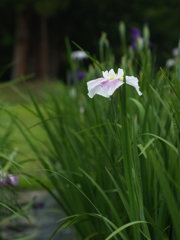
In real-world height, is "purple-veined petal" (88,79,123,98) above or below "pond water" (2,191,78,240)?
above

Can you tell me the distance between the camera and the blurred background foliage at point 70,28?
14.8 meters

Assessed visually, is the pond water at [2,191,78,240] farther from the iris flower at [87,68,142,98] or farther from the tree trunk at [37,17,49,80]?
the tree trunk at [37,17,49,80]

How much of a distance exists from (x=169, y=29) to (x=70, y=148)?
16191 millimetres

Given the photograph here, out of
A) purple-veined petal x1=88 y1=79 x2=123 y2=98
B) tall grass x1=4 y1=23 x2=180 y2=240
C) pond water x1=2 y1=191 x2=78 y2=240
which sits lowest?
pond water x1=2 y1=191 x2=78 y2=240

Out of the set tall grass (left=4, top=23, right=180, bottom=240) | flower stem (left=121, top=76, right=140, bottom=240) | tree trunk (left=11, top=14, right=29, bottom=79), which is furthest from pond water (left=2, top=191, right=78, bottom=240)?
tree trunk (left=11, top=14, right=29, bottom=79)

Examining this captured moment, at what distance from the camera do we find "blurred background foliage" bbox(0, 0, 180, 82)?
1480cm

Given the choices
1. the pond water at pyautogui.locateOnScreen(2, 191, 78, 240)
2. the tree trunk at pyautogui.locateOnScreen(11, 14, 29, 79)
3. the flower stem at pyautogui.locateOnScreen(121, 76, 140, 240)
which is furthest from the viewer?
the tree trunk at pyautogui.locateOnScreen(11, 14, 29, 79)

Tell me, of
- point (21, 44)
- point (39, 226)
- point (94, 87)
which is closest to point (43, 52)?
point (21, 44)

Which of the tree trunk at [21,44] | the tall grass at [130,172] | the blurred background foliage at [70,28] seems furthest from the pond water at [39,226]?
the blurred background foliage at [70,28]

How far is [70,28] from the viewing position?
16.4 metres

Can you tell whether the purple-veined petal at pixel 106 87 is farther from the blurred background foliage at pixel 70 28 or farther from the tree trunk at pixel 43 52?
the tree trunk at pixel 43 52

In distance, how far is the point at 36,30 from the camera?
613 inches

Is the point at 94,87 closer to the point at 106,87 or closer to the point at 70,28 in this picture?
the point at 106,87

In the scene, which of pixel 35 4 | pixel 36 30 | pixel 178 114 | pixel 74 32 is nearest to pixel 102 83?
pixel 178 114
